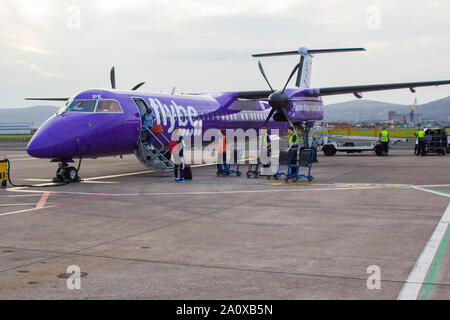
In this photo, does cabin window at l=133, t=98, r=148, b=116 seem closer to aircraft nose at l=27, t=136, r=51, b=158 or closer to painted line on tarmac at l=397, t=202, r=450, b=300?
aircraft nose at l=27, t=136, r=51, b=158

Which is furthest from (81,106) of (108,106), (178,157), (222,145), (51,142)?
(222,145)

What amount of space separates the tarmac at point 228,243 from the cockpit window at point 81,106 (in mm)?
3215

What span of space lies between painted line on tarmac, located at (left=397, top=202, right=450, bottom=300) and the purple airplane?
36.4ft

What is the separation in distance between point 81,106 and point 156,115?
3.70 meters

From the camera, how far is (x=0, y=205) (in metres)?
11.1

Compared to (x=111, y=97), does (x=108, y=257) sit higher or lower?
lower

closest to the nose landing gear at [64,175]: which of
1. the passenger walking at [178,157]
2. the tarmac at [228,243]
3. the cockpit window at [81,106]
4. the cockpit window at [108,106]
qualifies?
the cockpit window at [81,106]

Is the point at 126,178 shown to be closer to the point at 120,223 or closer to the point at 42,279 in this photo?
the point at 120,223

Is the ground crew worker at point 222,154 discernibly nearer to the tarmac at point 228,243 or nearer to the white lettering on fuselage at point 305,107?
the tarmac at point 228,243

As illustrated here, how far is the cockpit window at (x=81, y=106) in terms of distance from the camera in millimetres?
15586

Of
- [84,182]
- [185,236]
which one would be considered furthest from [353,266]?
[84,182]

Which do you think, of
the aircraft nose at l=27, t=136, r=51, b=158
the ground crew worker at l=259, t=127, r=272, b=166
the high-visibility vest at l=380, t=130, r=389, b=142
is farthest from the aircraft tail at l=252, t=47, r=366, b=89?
the aircraft nose at l=27, t=136, r=51, b=158

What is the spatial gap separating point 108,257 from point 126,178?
1119cm

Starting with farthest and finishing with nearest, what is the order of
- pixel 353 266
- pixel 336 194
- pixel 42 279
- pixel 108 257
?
pixel 336 194
pixel 108 257
pixel 353 266
pixel 42 279
